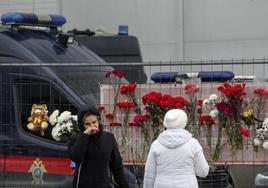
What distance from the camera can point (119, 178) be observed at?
5902mm

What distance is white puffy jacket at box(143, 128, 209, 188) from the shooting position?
5.92 meters

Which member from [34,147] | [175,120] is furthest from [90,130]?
[34,147]

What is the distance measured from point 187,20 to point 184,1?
19.5 inches

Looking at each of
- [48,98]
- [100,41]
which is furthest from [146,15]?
[48,98]

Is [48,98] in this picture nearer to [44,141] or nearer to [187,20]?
[44,141]

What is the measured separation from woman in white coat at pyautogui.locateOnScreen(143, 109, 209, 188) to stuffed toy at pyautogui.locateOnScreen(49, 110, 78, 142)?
1.50m

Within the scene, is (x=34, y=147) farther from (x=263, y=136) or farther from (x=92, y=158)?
(x=263, y=136)

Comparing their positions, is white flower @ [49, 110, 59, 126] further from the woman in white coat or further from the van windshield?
the woman in white coat

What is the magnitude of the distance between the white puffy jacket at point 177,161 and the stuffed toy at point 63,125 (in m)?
1.53

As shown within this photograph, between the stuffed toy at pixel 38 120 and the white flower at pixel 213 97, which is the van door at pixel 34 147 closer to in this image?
the stuffed toy at pixel 38 120

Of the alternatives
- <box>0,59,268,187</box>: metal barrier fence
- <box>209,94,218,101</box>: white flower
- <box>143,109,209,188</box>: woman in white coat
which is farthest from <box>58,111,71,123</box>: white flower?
<box>143,109,209,188</box>: woman in white coat

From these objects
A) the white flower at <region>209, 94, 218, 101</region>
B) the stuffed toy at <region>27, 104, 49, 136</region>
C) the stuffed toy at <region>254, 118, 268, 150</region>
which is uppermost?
the white flower at <region>209, 94, 218, 101</region>

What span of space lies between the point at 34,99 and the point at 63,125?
573mm

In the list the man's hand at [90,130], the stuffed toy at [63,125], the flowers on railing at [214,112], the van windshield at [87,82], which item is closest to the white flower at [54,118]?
the stuffed toy at [63,125]
